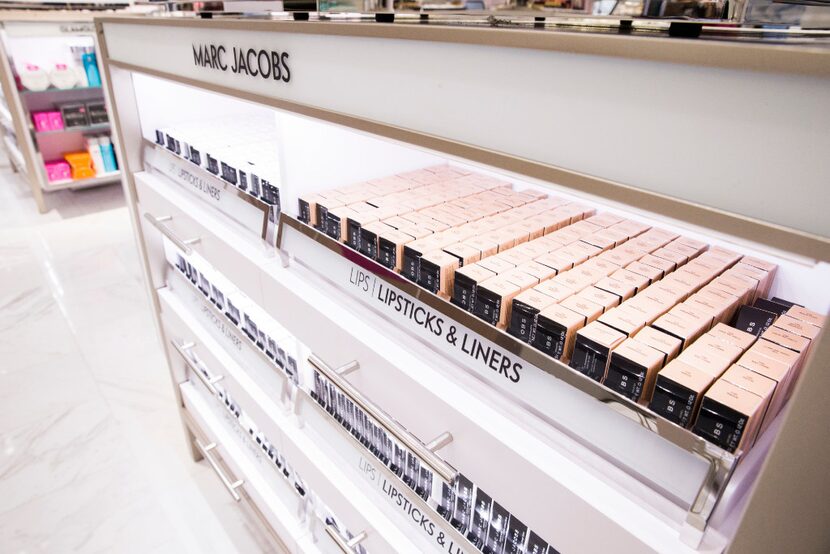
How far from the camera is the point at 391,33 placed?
0.64 metres

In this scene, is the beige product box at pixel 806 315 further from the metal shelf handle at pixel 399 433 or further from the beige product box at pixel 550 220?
the metal shelf handle at pixel 399 433

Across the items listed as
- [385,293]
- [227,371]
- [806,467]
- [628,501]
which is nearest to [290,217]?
[385,293]

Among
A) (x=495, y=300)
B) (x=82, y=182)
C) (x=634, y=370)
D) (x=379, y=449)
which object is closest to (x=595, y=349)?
(x=634, y=370)

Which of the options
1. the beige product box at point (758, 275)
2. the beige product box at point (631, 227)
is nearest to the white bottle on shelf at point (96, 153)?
the beige product box at point (631, 227)

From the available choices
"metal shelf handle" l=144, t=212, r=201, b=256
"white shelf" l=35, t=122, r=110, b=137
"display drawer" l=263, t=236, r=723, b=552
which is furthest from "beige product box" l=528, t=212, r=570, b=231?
"white shelf" l=35, t=122, r=110, b=137

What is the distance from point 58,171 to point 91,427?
3092mm

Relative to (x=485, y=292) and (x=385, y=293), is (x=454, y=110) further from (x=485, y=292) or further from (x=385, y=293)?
(x=385, y=293)

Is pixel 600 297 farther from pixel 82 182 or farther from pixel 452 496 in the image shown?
pixel 82 182

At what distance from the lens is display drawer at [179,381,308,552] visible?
1520 millimetres

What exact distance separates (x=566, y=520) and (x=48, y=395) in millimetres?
2667

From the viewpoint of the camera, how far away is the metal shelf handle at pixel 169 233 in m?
1.47

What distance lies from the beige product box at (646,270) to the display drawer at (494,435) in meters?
0.28

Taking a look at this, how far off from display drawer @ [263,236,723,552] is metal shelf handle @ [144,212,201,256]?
1.59 feet

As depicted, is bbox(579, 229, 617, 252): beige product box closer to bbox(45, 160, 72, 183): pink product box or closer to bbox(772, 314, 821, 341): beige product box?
bbox(772, 314, 821, 341): beige product box
